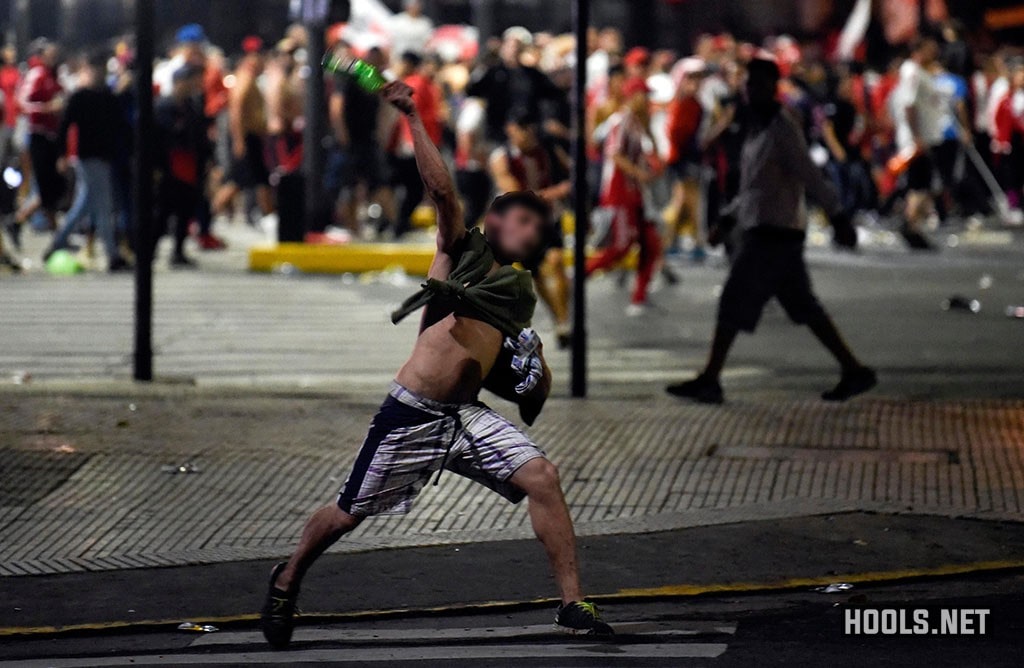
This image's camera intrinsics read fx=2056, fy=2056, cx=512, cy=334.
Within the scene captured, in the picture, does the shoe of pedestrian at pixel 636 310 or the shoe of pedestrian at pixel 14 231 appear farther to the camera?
the shoe of pedestrian at pixel 14 231

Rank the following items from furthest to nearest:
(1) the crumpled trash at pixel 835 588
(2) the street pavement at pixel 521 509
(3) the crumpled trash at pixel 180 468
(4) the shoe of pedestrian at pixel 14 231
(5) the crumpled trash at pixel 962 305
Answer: (4) the shoe of pedestrian at pixel 14 231, (5) the crumpled trash at pixel 962 305, (3) the crumpled trash at pixel 180 468, (1) the crumpled trash at pixel 835 588, (2) the street pavement at pixel 521 509

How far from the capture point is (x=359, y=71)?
6.33 meters

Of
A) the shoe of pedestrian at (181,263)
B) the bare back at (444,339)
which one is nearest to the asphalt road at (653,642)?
the bare back at (444,339)

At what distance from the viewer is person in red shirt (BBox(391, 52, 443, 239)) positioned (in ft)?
70.7

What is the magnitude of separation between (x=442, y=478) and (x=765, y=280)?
2792 mm

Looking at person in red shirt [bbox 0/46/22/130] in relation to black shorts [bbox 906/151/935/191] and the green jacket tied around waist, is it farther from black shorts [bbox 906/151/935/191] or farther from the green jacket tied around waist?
the green jacket tied around waist

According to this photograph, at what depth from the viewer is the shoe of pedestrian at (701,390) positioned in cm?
1114

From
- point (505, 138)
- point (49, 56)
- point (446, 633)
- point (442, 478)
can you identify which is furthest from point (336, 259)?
point (446, 633)

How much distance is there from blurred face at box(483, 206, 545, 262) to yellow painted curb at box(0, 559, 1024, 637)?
126cm

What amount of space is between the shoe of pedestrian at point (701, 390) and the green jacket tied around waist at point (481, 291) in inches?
191

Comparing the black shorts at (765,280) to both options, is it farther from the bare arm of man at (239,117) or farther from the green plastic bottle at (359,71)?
the bare arm of man at (239,117)

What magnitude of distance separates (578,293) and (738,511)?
3245 millimetres

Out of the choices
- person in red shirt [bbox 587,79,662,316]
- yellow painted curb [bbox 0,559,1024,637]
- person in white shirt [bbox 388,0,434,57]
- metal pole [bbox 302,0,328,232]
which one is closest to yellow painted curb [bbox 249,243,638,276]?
metal pole [bbox 302,0,328,232]

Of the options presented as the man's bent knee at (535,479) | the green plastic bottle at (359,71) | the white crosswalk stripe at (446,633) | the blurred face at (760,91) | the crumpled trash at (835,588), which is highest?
the green plastic bottle at (359,71)
